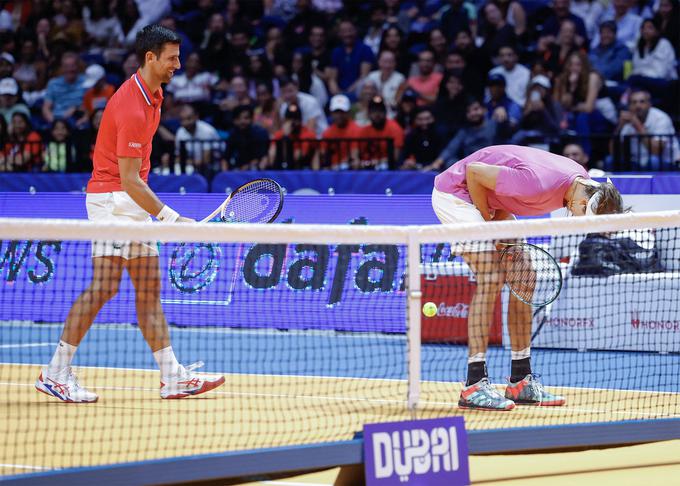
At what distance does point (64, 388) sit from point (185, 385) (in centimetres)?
66

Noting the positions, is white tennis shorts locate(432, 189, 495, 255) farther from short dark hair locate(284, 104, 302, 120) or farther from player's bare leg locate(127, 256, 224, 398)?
short dark hair locate(284, 104, 302, 120)

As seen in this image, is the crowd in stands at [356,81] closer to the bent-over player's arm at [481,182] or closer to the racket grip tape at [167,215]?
the bent-over player's arm at [481,182]

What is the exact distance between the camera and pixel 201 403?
19.9ft

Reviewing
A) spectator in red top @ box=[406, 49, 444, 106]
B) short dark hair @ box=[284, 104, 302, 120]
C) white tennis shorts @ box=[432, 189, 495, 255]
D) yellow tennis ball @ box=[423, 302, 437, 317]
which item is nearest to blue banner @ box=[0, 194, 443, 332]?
yellow tennis ball @ box=[423, 302, 437, 317]

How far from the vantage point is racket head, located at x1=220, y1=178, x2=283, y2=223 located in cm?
668

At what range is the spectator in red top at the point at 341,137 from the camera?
11711mm

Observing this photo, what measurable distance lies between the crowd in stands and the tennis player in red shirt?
5448mm

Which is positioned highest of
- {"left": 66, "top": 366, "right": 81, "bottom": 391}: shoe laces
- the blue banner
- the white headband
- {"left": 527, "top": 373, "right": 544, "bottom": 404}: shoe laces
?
the white headband

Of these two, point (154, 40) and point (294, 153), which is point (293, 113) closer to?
point (294, 153)

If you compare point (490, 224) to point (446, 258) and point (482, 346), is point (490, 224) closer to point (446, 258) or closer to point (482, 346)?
point (482, 346)

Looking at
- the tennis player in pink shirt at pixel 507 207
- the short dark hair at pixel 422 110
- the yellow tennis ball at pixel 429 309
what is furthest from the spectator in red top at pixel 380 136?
the tennis player in pink shirt at pixel 507 207

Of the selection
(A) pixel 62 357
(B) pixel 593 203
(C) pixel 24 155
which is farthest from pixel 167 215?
(C) pixel 24 155

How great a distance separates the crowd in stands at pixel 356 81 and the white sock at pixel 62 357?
19.1 feet

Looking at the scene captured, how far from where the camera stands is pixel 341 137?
1191 cm
